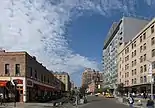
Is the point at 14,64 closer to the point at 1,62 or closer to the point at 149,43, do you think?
the point at 1,62

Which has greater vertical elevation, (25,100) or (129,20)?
(129,20)

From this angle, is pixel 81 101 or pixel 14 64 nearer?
pixel 14 64

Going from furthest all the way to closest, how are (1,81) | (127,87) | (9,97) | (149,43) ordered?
(127,87), (149,43), (9,97), (1,81)

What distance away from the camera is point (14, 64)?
52.7 metres

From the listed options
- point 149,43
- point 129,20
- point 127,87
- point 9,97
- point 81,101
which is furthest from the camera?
point 129,20

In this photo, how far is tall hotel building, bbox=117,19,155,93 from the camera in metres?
84.6

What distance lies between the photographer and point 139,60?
97.0m

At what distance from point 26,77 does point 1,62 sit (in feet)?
16.0

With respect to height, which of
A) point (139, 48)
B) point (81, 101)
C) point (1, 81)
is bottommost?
point (81, 101)

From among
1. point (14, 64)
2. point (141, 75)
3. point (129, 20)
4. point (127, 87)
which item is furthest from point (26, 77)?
point (129, 20)

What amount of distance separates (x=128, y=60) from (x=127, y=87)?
982 centimetres

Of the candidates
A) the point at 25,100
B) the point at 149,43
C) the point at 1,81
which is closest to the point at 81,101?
the point at 25,100

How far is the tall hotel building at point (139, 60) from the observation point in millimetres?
84562

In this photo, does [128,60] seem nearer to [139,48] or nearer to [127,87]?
[127,87]
